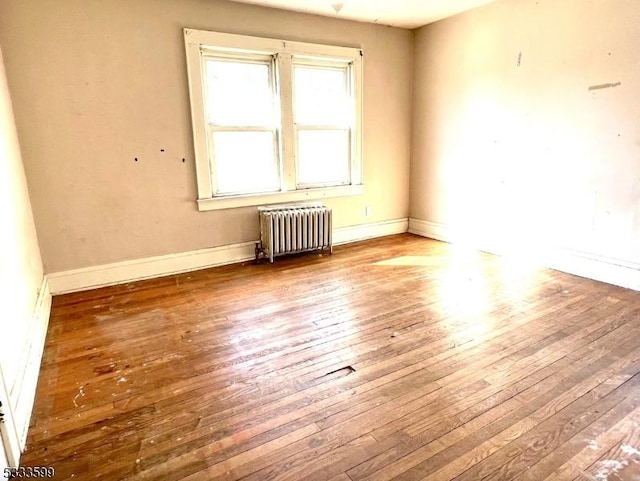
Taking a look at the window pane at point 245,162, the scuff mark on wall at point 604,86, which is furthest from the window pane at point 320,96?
the scuff mark on wall at point 604,86

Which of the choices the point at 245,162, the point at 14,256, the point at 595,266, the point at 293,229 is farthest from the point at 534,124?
the point at 14,256

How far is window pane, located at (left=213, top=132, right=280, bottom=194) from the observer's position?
3904mm

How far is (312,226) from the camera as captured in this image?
13.8 feet

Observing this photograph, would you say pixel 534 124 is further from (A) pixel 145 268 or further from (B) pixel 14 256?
(B) pixel 14 256

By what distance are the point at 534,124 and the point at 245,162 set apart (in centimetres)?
285

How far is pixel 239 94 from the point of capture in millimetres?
3900

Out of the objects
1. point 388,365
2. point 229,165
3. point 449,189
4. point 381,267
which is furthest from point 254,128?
point 388,365

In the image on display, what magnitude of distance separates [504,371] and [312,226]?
2.53 metres

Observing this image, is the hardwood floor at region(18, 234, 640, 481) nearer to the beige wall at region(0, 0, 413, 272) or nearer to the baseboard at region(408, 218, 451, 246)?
the beige wall at region(0, 0, 413, 272)

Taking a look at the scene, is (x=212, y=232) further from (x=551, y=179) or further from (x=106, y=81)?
(x=551, y=179)

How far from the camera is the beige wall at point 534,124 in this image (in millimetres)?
3135

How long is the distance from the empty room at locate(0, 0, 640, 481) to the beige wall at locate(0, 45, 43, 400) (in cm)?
3

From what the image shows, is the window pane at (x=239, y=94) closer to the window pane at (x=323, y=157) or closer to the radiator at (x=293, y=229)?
the window pane at (x=323, y=157)

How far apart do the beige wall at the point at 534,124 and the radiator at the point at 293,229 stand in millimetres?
1595
